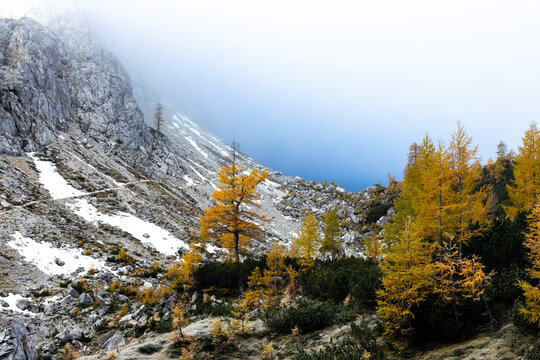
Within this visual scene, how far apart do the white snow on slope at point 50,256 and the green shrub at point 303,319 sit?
59.1 feet

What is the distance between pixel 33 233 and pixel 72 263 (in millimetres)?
6109

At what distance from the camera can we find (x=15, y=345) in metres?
9.36

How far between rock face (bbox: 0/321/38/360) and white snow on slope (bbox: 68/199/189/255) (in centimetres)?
2112

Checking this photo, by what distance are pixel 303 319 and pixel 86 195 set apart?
127 feet

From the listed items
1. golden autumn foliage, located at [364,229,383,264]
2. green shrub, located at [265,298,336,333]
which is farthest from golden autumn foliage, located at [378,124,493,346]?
golden autumn foliage, located at [364,229,383,264]

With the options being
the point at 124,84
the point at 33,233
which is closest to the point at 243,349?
the point at 33,233

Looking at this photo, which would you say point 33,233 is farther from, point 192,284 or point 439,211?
point 439,211

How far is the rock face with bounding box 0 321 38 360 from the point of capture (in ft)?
29.8

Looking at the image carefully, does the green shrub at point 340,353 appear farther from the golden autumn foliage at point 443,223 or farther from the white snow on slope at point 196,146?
the white snow on slope at point 196,146

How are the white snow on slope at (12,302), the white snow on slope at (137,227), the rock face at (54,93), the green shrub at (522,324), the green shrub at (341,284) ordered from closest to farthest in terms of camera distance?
the green shrub at (522,324), the green shrub at (341,284), the white snow on slope at (12,302), the white snow on slope at (137,227), the rock face at (54,93)

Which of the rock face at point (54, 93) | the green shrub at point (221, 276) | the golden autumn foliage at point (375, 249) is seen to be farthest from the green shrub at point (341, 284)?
the rock face at point (54, 93)

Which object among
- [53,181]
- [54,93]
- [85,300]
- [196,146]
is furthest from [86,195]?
[196,146]

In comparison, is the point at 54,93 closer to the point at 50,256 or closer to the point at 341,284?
the point at 50,256

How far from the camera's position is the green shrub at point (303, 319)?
10.9 metres
